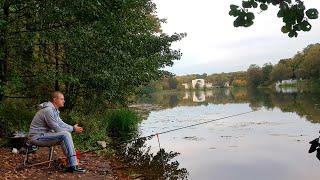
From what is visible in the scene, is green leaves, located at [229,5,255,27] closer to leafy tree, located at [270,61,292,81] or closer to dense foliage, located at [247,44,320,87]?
dense foliage, located at [247,44,320,87]

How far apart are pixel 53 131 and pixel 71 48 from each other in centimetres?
423

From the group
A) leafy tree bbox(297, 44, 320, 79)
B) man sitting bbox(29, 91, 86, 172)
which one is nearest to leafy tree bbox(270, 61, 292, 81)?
leafy tree bbox(297, 44, 320, 79)

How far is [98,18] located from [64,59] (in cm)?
443

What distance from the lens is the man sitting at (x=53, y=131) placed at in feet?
32.6

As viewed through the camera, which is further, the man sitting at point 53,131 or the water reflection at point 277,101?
the water reflection at point 277,101

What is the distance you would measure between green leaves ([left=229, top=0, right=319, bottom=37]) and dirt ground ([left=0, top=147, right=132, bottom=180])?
718 centimetres

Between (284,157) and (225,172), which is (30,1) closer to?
(225,172)

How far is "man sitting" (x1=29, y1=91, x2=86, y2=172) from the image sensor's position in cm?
995

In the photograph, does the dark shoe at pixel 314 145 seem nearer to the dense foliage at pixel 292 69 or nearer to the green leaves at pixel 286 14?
the green leaves at pixel 286 14

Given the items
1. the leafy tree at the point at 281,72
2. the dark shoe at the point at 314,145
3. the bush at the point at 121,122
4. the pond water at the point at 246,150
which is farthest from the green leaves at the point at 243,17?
the leafy tree at the point at 281,72

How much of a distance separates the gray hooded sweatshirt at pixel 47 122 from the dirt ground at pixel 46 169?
2.77 ft

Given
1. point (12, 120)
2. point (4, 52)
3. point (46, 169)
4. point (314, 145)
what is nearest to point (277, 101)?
point (12, 120)

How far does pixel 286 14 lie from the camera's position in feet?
10.8

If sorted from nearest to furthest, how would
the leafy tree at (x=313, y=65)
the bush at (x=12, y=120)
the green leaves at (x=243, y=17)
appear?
1. the green leaves at (x=243, y=17)
2. the bush at (x=12, y=120)
3. the leafy tree at (x=313, y=65)
